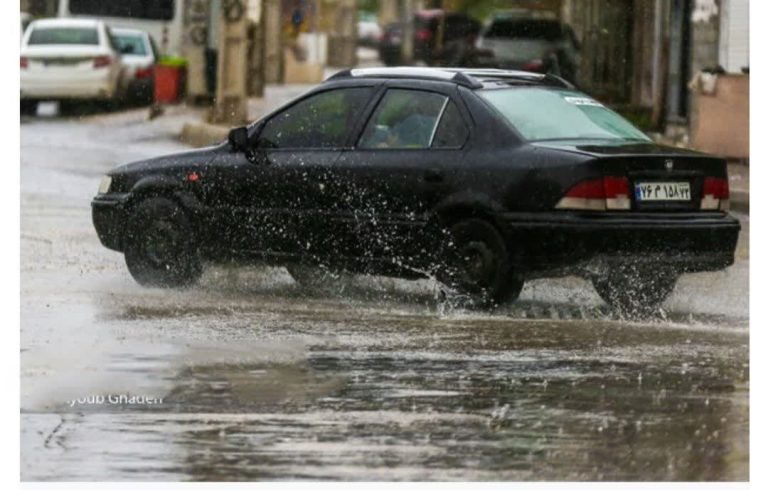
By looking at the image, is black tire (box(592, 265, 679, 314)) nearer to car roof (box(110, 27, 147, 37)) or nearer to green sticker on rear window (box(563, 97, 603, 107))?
green sticker on rear window (box(563, 97, 603, 107))

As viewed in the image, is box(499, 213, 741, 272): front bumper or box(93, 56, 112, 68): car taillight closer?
box(499, 213, 741, 272): front bumper

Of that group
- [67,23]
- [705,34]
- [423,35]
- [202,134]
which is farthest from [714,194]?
[423,35]

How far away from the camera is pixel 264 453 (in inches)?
328

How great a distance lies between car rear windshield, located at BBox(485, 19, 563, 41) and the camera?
3488 centimetres

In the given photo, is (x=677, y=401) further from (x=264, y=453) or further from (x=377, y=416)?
(x=264, y=453)

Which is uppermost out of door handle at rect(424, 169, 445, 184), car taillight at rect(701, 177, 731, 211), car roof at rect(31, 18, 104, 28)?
car roof at rect(31, 18, 104, 28)

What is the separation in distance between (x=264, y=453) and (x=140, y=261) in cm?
539

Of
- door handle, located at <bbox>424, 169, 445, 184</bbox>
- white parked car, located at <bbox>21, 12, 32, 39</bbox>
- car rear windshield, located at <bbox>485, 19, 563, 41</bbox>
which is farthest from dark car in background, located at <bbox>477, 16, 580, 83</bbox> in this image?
door handle, located at <bbox>424, 169, 445, 184</bbox>

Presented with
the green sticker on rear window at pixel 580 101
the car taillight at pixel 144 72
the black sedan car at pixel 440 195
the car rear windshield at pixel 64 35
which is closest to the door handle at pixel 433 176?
the black sedan car at pixel 440 195

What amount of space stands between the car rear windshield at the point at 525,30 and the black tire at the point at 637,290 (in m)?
22.1

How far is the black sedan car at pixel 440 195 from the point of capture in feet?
39.0

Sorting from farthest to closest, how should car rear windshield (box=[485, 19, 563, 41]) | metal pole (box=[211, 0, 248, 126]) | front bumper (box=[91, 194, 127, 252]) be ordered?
car rear windshield (box=[485, 19, 563, 41]), metal pole (box=[211, 0, 248, 126]), front bumper (box=[91, 194, 127, 252])

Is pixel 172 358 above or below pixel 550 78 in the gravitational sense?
below
